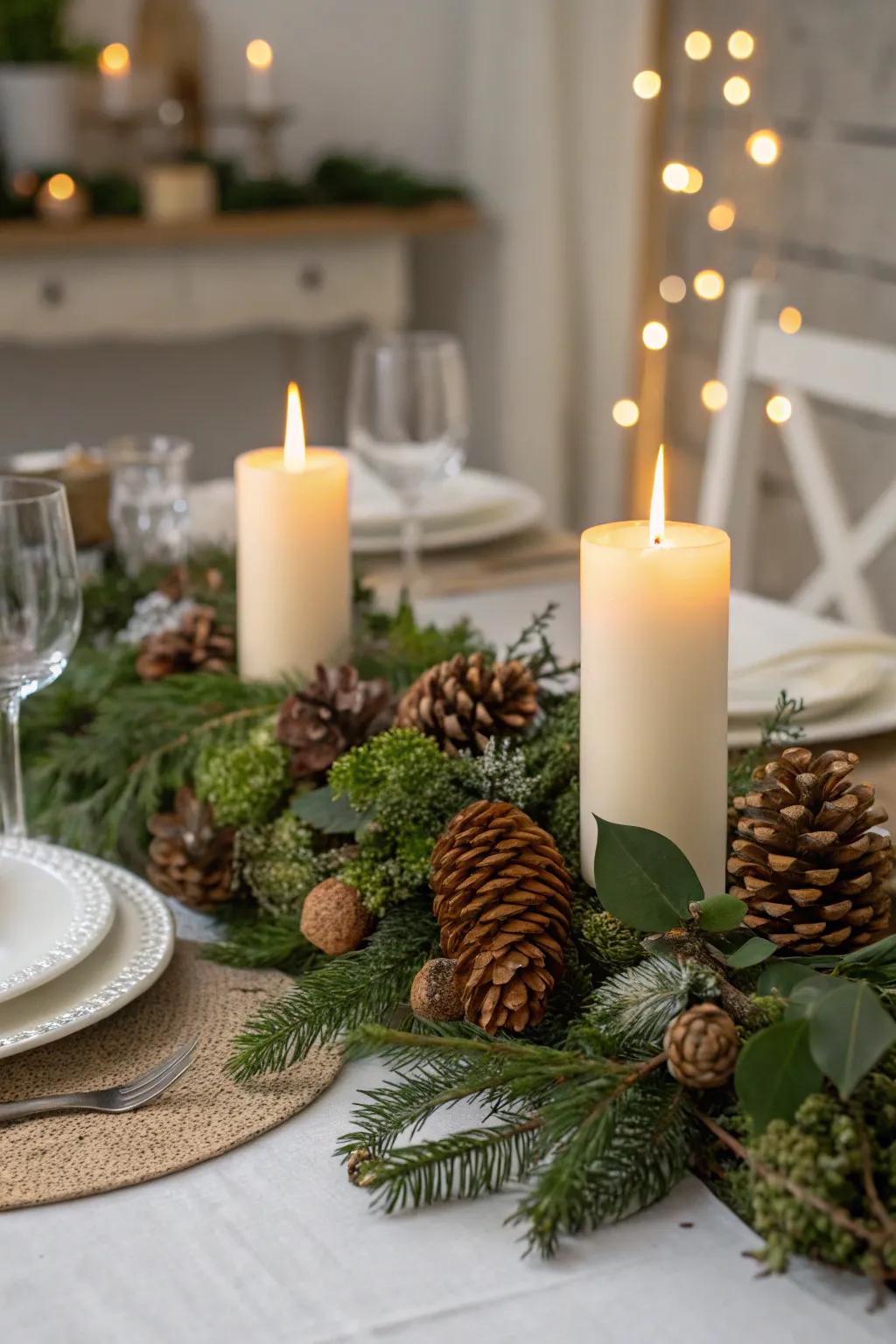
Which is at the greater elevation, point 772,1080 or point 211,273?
point 211,273

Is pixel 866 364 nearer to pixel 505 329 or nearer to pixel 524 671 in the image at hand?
pixel 524 671

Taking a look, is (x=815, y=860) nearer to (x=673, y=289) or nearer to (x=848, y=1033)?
(x=848, y=1033)

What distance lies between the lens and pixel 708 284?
2.56 m

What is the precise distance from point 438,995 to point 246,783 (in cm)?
19

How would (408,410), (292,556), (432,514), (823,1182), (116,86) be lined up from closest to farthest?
(823,1182) → (292,556) → (408,410) → (432,514) → (116,86)

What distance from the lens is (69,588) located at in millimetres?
702

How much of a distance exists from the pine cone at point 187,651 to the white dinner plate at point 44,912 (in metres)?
0.17

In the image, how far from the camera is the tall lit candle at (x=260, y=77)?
2488 mm

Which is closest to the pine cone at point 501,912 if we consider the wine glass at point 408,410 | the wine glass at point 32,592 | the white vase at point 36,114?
the wine glass at point 32,592

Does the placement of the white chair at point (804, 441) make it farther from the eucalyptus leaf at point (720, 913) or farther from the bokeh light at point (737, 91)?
the bokeh light at point (737, 91)

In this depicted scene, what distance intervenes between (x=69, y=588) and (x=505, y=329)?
213 centimetres

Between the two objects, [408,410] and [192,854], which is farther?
[408,410]

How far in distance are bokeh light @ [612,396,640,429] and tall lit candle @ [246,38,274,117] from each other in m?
0.79

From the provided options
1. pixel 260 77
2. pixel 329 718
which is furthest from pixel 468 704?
pixel 260 77
